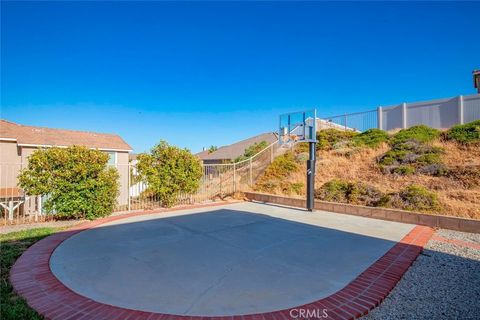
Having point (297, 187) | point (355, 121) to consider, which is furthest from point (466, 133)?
point (297, 187)

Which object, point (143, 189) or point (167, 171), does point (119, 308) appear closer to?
point (167, 171)

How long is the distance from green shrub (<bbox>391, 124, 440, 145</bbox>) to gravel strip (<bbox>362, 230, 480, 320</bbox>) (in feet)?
33.1

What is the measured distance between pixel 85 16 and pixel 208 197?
338 inches

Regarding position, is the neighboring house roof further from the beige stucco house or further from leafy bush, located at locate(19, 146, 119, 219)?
leafy bush, located at locate(19, 146, 119, 219)

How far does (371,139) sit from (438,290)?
1330 cm

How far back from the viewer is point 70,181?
7.38 metres

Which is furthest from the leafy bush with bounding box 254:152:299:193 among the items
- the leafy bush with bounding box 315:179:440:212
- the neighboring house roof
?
the neighboring house roof

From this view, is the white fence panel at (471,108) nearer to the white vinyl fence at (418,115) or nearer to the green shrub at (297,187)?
the white vinyl fence at (418,115)

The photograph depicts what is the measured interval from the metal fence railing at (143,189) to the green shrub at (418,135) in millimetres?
6594

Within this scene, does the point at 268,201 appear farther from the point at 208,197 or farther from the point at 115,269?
the point at 115,269

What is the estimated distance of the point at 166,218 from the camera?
7.79 m

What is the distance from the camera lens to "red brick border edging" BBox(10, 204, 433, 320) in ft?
8.66

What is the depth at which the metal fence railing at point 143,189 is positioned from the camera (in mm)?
8055

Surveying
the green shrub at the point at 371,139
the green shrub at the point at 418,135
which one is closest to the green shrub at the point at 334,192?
the green shrub at the point at 371,139
